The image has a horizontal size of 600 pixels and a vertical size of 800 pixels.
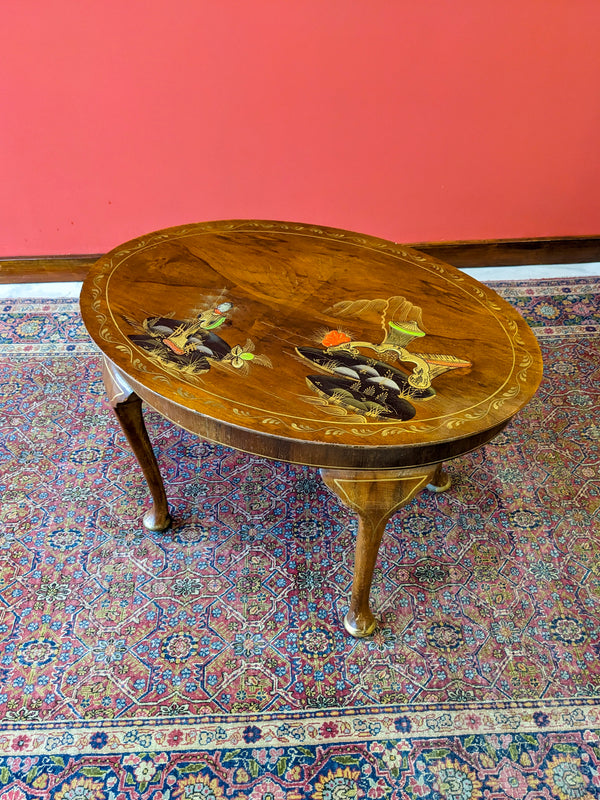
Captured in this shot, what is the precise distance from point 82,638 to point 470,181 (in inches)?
111

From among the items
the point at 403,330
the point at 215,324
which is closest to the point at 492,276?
the point at 403,330

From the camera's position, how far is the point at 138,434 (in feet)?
6.78

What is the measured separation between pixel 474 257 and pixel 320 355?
2.12 m

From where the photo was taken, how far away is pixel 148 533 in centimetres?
230

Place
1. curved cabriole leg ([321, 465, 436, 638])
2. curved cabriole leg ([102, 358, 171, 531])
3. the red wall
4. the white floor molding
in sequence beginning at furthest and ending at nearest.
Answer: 1. the white floor molding
2. the red wall
3. curved cabriole leg ([102, 358, 171, 531])
4. curved cabriole leg ([321, 465, 436, 638])

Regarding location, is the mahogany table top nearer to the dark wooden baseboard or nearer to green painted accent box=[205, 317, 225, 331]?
green painted accent box=[205, 317, 225, 331]

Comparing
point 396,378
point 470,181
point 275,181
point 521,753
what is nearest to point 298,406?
point 396,378

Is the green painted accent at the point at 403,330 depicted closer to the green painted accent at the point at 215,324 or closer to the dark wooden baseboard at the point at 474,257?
the green painted accent at the point at 215,324

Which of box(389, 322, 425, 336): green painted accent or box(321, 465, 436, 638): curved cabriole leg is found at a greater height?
box(389, 322, 425, 336): green painted accent

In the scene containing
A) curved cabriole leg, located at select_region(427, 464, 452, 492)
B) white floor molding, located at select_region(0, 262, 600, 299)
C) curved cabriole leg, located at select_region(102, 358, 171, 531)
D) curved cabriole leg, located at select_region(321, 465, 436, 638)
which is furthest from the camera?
white floor molding, located at select_region(0, 262, 600, 299)

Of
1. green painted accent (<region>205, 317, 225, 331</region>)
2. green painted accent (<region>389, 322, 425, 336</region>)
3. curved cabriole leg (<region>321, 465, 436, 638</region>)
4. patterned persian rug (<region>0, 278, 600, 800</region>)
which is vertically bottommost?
patterned persian rug (<region>0, 278, 600, 800</region>)

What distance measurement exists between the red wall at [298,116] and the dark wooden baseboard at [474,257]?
0.06 m

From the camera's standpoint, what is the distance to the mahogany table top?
1.66 metres

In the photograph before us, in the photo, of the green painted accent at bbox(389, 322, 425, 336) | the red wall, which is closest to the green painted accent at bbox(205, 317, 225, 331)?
the green painted accent at bbox(389, 322, 425, 336)
